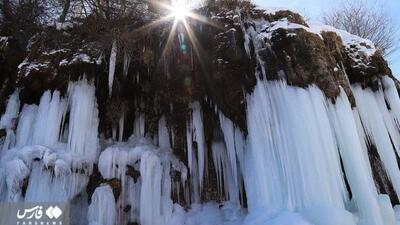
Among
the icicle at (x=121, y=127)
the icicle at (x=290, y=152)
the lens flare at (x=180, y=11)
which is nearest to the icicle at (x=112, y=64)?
the icicle at (x=121, y=127)

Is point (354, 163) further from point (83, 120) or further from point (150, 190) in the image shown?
point (83, 120)

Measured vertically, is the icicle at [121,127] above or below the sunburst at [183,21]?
below

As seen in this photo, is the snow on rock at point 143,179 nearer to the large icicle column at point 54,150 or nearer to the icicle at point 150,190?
the icicle at point 150,190

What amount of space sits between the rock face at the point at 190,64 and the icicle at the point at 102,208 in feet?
0.67

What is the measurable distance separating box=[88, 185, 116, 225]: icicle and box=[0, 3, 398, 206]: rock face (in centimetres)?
20

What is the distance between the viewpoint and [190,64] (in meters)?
6.93

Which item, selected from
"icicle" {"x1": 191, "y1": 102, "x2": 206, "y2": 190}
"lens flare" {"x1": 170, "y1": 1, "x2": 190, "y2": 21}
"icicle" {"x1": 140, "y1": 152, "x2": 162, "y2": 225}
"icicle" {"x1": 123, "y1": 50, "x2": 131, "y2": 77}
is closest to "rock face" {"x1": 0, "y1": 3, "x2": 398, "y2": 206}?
"icicle" {"x1": 123, "y1": 50, "x2": 131, "y2": 77}

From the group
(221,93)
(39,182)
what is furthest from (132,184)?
(221,93)

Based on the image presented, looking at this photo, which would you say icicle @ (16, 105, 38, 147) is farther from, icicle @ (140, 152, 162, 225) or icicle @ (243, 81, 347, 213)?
icicle @ (243, 81, 347, 213)

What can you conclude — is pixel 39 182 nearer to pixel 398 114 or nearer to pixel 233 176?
pixel 233 176

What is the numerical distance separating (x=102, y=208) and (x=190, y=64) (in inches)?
112

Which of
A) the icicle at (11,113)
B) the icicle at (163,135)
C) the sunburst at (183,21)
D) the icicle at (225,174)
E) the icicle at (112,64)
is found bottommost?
the icicle at (225,174)

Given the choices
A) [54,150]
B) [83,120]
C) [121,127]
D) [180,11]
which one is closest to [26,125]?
[54,150]

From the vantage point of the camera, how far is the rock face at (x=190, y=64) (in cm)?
645
